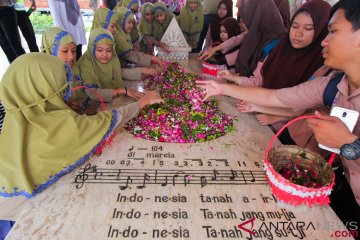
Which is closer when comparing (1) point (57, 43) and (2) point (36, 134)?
(2) point (36, 134)

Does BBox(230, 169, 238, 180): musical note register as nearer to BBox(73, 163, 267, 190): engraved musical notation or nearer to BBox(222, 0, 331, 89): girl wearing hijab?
BBox(73, 163, 267, 190): engraved musical notation

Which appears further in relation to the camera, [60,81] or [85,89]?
[85,89]

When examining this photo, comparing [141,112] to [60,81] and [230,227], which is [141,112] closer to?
[60,81]

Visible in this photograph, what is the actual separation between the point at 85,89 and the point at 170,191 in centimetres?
147

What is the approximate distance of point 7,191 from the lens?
129 cm

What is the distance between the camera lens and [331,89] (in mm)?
1497

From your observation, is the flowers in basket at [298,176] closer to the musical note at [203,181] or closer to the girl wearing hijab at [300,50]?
the musical note at [203,181]

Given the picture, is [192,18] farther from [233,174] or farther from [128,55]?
[233,174]

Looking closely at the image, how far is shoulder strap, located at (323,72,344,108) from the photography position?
1.48 metres

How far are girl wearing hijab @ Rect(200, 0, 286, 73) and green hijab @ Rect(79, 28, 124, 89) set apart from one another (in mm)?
1443

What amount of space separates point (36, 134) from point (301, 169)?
1.37m

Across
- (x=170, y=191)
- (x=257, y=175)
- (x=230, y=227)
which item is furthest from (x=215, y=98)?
(x=230, y=227)

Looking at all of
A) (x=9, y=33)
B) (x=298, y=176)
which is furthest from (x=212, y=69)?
(x=9, y=33)

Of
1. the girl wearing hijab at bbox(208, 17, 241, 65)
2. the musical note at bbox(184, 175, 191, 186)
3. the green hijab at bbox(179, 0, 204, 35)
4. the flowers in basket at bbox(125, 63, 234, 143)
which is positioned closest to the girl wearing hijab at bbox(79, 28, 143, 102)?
the flowers in basket at bbox(125, 63, 234, 143)
